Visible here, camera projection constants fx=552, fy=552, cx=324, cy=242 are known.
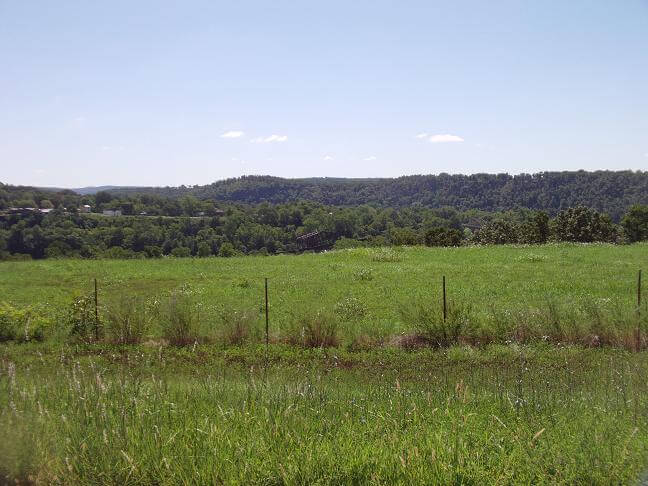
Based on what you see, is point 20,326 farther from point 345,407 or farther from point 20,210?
point 20,210

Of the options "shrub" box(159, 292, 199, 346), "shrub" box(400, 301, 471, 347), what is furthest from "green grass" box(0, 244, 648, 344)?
"shrub" box(159, 292, 199, 346)

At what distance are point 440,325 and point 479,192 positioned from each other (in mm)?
169267

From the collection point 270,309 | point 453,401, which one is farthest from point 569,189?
point 453,401

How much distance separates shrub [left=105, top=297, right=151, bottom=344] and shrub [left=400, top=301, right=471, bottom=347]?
5.97 m

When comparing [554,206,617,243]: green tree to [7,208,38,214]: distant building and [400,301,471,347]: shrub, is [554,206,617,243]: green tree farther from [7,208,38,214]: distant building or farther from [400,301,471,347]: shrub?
[7,208,38,214]: distant building

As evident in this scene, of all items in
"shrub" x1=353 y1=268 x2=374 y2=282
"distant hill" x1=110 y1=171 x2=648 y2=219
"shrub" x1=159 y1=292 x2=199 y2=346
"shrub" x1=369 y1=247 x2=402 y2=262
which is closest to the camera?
"shrub" x1=159 y1=292 x2=199 y2=346

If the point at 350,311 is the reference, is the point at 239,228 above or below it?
above

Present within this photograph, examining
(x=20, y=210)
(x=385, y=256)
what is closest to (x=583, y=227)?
(x=385, y=256)

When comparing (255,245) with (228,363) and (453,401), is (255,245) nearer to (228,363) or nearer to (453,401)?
(228,363)

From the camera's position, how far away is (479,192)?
173 m

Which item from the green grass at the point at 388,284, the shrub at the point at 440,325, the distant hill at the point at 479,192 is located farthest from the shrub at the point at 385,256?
the distant hill at the point at 479,192

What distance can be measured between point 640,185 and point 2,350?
128 m

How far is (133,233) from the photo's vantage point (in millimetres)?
63062

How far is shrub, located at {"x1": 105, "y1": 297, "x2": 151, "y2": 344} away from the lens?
477 inches
